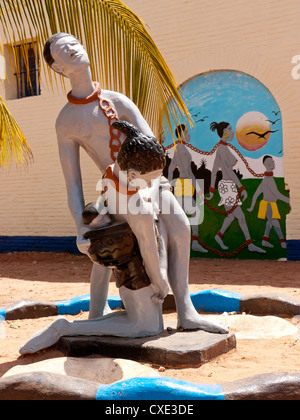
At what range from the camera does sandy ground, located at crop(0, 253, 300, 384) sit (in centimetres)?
263

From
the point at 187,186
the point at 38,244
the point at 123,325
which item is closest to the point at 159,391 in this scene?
the point at 123,325

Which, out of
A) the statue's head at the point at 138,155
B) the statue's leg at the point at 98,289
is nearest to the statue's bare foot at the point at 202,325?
the statue's leg at the point at 98,289

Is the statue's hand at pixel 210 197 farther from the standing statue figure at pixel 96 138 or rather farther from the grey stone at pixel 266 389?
the grey stone at pixel 266 389

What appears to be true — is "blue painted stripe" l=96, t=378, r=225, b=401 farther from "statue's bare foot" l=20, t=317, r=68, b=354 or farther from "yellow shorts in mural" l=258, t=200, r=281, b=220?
"yellow shorts in mural" l=258, t=200, r=281, b=220

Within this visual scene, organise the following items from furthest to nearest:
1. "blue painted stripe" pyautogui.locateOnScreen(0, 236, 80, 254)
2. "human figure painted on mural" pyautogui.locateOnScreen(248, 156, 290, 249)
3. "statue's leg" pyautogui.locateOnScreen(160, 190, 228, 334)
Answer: "blue painted stripe" pyautogui.locateOnScreen(0, 236, 80, 254) → "human figure painted on mural" pyautogui.locateOnScreen(248, 156, 290, 249) → "statue's leg" pyautogui.locateOnScreen(160, 190, 228, 334)

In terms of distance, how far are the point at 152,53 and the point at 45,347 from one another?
8.39ft

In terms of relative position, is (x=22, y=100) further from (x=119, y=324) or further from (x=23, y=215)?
(x=119, y=324)

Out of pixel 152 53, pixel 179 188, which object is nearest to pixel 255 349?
pixel 152 53

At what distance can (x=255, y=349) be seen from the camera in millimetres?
3006

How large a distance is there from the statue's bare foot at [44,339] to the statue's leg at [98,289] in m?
0.25

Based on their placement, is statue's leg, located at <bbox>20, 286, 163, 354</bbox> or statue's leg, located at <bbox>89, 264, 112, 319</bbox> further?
statue's leg, located at <bbox>89, 264, 112, 319</bbox>

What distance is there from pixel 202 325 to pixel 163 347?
376mm

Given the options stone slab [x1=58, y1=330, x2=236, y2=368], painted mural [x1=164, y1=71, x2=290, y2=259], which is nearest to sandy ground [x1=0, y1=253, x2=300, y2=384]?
stone slab [x1=58, y1=330, x2=236, y2=368]
